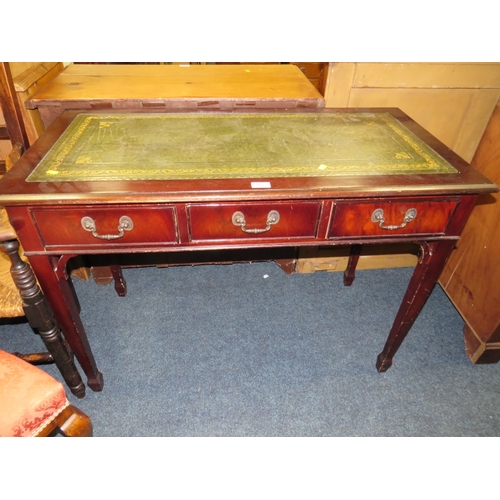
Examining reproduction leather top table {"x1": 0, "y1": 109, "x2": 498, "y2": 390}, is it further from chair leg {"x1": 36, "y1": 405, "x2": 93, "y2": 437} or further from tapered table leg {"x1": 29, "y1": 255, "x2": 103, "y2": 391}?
chair leg {"x1": 36, "y1": 405, "x2": 93, "y2": 437}

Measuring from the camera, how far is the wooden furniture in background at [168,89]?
1821mm

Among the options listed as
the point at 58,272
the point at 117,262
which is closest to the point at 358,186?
the point at 58,272

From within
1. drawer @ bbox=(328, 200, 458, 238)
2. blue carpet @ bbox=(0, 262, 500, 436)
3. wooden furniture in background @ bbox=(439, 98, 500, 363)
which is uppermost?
drawer @ bbox=(328, 200, 458, 238)

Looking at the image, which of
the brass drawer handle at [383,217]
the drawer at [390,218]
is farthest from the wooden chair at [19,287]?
the brass drawer handle at [383,217]

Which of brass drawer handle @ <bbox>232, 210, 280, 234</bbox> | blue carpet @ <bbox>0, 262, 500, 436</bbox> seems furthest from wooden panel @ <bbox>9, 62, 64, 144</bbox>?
brass drawer handle @ <bbox>232, 210, 280, 234</bbox>

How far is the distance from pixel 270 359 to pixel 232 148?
1.22 meters

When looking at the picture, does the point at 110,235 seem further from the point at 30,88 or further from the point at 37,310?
the point at 30,88

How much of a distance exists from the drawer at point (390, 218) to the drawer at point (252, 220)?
0.36 ft

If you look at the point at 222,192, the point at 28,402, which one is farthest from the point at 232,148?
the point at 28,402

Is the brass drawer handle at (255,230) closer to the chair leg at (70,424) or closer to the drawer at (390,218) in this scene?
the drawer at (390,218)

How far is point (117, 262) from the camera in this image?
2338mm

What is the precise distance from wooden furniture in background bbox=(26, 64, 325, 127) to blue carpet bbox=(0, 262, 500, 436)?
1.19 meters

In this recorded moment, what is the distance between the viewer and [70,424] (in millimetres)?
1323

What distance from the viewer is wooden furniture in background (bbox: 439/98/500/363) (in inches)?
78.9
